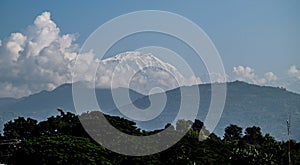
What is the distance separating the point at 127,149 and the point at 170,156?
3524mm

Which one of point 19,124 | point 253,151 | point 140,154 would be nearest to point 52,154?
point 140,154

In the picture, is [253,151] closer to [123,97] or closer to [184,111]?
[184,111]

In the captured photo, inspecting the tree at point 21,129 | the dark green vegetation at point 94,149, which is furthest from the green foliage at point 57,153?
the tree at point 21,129

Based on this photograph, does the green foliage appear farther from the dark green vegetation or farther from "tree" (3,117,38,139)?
"tree" (3,117,38,139)

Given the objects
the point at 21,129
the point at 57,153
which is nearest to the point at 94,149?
the point at 57,153

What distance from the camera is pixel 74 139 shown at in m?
29.9

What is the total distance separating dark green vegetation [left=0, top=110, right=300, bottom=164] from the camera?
28006 mm

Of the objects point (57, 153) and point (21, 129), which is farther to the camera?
point (21, 129)

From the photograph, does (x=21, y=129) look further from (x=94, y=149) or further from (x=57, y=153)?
(x=57, y=153)

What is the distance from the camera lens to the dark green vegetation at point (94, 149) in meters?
28.0

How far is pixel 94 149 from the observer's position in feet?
96.9

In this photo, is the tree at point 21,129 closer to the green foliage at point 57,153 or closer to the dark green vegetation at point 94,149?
the dark green vegetation at point 94,149

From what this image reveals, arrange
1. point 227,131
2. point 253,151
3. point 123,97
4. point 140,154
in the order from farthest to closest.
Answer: point 227,131
point 253,151
point 140,154
point 123,97

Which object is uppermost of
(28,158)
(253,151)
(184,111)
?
(184,111)
